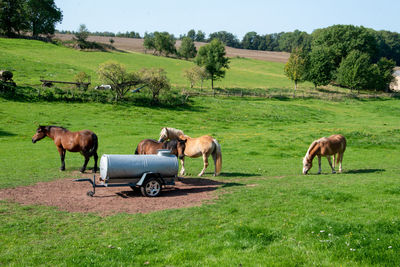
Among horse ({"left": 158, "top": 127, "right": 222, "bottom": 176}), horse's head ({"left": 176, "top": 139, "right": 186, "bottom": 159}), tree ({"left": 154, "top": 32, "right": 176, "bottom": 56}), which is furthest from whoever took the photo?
tree ({"left": 154, "top": 32, "right": 176, "bottom": 56})

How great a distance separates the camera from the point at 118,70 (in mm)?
49875

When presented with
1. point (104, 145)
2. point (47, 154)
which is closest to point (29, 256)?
point (47, 154)

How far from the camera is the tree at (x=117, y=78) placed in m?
49.2

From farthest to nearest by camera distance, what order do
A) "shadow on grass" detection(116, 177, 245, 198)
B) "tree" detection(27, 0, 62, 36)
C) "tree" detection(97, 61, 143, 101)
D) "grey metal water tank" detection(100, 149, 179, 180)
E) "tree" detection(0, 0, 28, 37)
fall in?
"tree" detection(27, 0, 62, 36) → "tree" detection(0, 0, 28, 37) → "tree" detection(97, 61, 143, 101) → "shadow on grass" detection(116, 177, 245, 198) → "grey metal water tank" detection(100, 149, 179, 180)

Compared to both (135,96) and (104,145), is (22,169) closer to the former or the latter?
(104,145)

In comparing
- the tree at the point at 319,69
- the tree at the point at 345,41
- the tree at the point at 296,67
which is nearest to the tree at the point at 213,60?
the tree at the point at 296,67

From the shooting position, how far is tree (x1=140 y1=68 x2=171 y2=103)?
50.4 meters

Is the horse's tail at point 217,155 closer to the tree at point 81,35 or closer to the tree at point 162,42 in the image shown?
the tree at point 81,35

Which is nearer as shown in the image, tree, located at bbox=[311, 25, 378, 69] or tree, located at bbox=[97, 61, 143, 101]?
tree, located at bbox=[97, 61, 143, 101]

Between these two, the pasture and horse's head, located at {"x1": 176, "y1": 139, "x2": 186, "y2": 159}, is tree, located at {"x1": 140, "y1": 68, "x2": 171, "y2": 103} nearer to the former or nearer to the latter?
the pasture

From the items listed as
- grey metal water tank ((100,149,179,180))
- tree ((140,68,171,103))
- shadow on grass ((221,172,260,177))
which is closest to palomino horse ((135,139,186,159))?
grey metal water tank ((100,149,179,180))

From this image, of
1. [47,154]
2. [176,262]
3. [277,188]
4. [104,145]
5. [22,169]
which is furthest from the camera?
[104,145]

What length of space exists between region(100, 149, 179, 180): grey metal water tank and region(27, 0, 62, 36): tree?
101510 mm

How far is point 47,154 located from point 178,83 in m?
52.2
